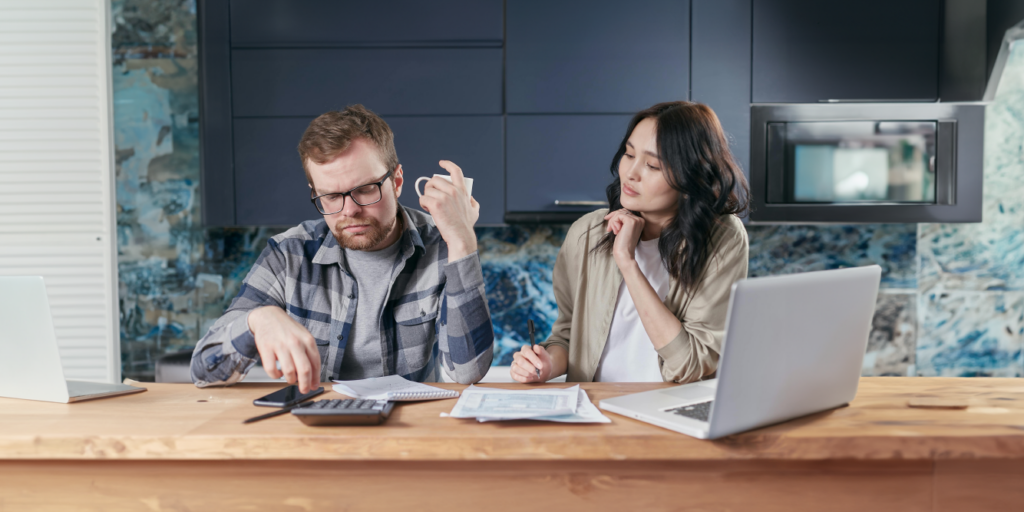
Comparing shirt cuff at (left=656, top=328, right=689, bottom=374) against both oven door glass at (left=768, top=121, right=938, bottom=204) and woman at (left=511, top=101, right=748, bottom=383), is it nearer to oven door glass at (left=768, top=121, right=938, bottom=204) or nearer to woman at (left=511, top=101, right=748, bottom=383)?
woman at (left=511, top=101, right=748, bottom=383)

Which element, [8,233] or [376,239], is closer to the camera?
[376,239]

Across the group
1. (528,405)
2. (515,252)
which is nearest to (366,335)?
(528,405)

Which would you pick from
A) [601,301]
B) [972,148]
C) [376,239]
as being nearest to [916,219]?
[972,148]

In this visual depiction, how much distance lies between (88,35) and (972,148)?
3.21m

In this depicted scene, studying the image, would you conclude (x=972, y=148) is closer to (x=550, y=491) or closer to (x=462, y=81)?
(x=462, y=81)

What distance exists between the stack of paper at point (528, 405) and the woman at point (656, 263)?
0.16 m

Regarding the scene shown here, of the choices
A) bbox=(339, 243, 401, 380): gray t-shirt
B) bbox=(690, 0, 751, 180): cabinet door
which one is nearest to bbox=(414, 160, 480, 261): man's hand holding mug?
bbox=(339, 243, 401, 380): gray t-shirt

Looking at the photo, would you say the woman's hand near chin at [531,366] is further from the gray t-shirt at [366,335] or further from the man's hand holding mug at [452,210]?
the gray t-shirt at [366,335]

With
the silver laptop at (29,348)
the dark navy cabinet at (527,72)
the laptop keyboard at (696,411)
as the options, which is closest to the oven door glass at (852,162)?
the dark navy cabinet at (527,72)

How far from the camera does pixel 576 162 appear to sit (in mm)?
2318

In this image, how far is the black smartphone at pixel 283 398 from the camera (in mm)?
1066

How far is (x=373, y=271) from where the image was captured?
4.98 ft

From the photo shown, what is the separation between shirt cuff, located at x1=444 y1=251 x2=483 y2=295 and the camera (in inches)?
52.5

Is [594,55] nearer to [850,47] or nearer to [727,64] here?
[727,64]
